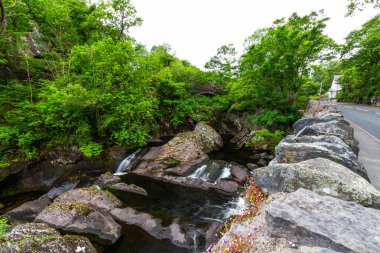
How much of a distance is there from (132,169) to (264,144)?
1121 cm

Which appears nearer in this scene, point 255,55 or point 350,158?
point 350,158

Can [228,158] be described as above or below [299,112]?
below

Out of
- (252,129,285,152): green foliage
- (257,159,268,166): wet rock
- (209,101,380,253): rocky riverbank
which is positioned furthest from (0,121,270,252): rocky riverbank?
(209,101,380,253): rocky riverbank

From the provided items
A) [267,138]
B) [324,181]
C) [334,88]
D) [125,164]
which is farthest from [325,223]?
[334,88]

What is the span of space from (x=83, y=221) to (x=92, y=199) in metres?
1.52

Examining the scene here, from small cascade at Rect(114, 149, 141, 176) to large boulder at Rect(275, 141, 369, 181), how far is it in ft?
→ 37.0

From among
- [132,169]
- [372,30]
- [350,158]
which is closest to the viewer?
[350,158]

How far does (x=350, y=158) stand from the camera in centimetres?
413

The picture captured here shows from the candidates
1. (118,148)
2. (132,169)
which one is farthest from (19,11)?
(132,169)

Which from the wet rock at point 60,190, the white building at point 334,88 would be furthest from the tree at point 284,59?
the white building at point 334,88

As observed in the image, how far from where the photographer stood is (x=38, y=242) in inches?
198

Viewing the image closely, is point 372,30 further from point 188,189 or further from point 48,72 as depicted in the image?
point 48,72

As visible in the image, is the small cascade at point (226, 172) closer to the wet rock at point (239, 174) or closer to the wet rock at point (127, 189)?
the wet rock at point (239, 174)

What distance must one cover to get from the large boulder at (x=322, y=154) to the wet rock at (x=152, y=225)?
4.70 metres
